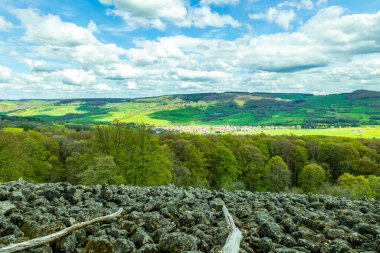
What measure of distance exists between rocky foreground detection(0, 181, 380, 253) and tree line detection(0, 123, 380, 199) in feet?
108

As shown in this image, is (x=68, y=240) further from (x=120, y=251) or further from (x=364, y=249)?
(x=364, y=249)

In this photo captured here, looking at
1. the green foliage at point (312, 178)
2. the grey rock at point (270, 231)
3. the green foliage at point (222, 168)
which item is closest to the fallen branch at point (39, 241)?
the grey rock at point (270, 231)

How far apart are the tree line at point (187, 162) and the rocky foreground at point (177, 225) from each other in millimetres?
33068

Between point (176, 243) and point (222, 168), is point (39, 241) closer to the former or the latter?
point (176, 243)

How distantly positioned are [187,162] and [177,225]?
2639 inches

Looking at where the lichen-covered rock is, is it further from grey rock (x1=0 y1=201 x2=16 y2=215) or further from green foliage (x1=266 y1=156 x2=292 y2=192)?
green foliage (x1=266 y1=156 x2=292 y2=192)

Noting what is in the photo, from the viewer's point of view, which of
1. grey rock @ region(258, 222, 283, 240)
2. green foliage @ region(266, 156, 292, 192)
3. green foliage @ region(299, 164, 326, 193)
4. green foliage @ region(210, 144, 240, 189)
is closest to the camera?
grey rock @ region(258, 222, 283, 240)

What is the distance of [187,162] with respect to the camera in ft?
252

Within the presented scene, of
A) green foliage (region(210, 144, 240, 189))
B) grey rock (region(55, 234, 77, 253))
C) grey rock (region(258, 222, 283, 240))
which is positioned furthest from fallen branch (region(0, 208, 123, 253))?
green foliage (region(210, 144, 240, 189))

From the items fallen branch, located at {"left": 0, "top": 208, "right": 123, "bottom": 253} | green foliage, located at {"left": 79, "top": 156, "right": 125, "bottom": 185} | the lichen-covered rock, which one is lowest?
green foliage, located at {"left": 79, "top": 156, "right": 125, "bottom": 185}

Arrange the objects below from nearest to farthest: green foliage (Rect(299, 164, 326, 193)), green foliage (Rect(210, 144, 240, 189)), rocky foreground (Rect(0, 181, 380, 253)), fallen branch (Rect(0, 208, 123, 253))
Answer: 1. fallen branch (Rect(0, 208, 123, 253))
2. rocky foreground (Rect(0, 181, 380, 253))
3. green foliage (Rect(299, 164, 326, 193))
4. green foliage (Rect(210, 144, 240, 189))

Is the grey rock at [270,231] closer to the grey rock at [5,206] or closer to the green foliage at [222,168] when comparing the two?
the grey rock at [5,206]

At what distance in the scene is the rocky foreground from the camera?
323 inches

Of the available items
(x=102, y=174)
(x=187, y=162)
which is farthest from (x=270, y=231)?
(x=187, y=162)
